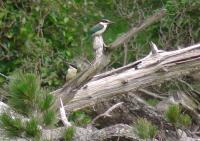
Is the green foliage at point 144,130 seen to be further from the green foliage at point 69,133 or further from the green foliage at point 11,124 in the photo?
the green foliage at point 11,124

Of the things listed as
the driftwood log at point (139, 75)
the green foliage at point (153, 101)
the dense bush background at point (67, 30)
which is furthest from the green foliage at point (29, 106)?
the green foliage at point (153, 101)

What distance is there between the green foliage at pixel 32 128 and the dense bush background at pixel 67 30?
2.53m

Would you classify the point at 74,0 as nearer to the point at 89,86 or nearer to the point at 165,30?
the point at 165,30

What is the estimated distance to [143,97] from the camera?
5.73 metres

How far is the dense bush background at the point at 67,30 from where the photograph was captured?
5.78 m

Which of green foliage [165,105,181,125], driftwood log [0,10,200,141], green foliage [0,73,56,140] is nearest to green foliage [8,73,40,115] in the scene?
green foliage [0,73,56,140]

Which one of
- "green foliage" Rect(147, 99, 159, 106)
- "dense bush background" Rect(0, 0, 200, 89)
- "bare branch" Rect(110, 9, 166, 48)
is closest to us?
"bare branch" Rect(110, 9, 166, 48)

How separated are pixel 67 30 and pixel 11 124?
3.31 m

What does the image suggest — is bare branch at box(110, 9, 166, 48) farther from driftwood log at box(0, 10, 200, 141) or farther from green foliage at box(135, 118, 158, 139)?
green foliage at box(135, 118, 158, 139)

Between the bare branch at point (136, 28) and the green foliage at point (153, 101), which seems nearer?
the bare branch at point (136, 28)

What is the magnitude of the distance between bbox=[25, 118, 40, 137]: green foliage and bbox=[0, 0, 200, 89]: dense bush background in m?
2.53

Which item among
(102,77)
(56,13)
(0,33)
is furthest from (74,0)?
(102,77)

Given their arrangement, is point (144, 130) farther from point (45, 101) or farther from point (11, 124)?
point (11, 124)

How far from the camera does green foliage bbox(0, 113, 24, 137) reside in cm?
281
